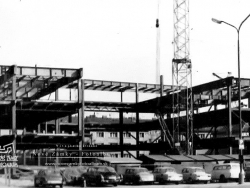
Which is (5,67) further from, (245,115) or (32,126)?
(245,115)

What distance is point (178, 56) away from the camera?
78.3 metres

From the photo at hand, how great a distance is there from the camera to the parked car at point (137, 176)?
41844 mm

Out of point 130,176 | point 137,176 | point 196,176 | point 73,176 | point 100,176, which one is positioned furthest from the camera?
point 196,176

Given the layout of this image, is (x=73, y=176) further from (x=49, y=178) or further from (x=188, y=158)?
(x=188, y=158)

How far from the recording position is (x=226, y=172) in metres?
45.8

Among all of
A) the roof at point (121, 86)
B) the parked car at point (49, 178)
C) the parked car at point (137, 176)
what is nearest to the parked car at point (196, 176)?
the parked car at point (137, 176)

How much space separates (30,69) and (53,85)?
7.27 metres

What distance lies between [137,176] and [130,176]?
89 cm

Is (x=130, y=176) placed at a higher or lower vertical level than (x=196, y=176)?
higher

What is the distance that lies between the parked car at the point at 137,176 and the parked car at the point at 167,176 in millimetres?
1223

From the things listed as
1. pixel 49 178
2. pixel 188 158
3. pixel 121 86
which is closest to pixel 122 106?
pixel 121 86

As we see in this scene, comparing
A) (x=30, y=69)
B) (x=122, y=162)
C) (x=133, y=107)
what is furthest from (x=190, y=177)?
(x=133, y=107)

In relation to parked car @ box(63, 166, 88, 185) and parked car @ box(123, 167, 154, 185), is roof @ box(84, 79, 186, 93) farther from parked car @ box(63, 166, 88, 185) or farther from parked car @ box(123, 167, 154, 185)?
parked car @ box(123, 167, 154, 185)

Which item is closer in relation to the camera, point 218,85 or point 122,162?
point 122,162
